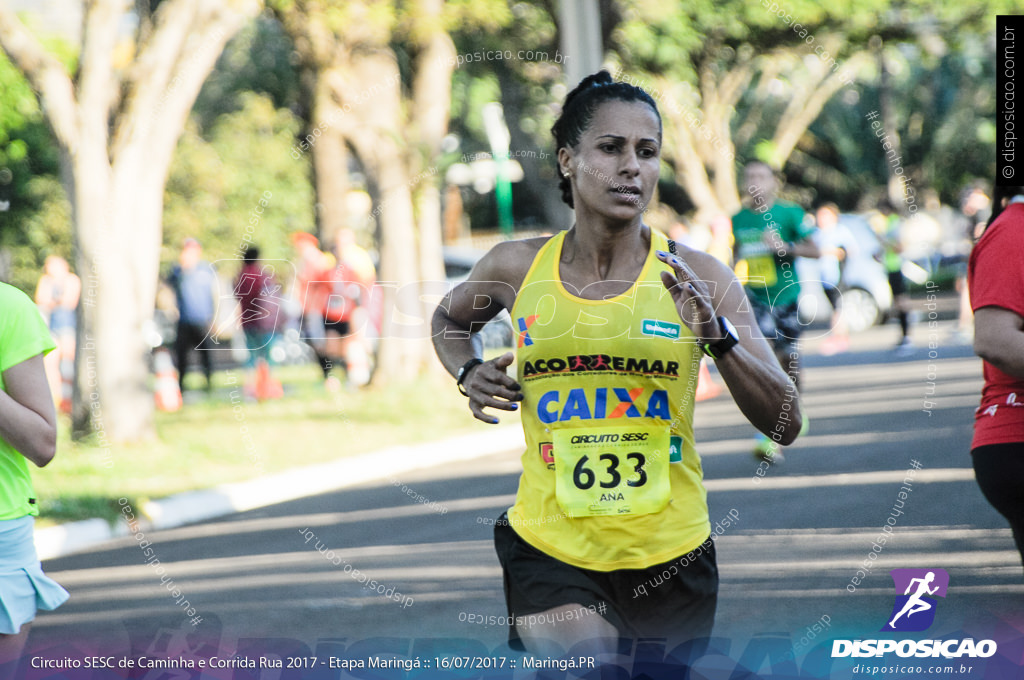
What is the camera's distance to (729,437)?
10.6m

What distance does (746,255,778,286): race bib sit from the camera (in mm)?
9055

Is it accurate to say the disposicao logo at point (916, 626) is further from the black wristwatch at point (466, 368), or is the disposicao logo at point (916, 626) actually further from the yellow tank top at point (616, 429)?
the black wristwatch at point (466, 368)

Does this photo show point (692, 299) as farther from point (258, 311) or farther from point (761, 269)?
point (258, 311)

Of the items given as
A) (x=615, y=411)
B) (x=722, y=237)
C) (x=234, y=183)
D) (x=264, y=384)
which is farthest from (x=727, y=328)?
(x=234, y=183)

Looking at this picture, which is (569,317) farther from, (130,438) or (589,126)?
(130,438)

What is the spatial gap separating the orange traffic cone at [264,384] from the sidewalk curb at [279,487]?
11.9 feet

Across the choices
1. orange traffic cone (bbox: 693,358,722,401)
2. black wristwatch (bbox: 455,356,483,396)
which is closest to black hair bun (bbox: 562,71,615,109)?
black wristwatch (bbox: 455,356,483,396)

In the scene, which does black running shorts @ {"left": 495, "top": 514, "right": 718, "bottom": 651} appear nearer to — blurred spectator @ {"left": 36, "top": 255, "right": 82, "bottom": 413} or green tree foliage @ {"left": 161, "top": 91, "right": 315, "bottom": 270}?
blurred spectator @ {"left": 36, "top": 255, "right": 82, "bottom": 413}

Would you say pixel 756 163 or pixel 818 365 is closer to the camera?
pixel 756 163

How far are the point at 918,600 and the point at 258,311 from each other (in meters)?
10.2

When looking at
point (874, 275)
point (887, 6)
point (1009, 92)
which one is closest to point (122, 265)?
point (1009, 92)

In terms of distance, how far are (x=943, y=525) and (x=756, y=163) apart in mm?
3231

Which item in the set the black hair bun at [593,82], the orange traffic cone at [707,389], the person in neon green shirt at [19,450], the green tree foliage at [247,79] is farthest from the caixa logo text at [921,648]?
the green tree foliage at [247,79]

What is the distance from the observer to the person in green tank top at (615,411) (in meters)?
2.86
